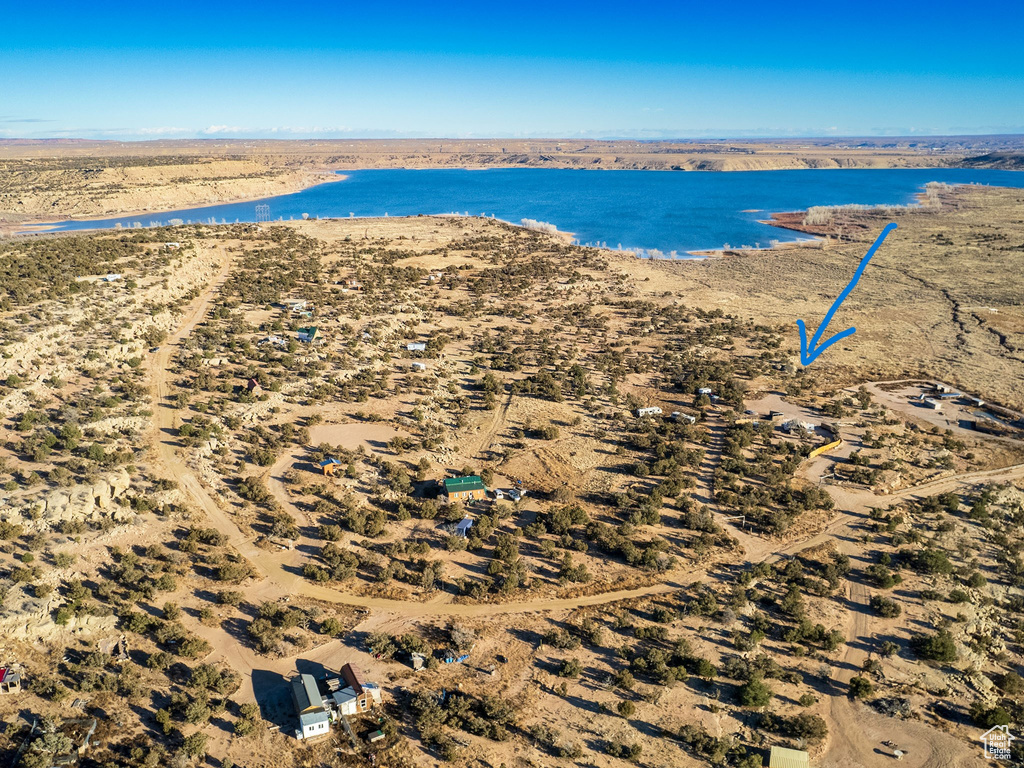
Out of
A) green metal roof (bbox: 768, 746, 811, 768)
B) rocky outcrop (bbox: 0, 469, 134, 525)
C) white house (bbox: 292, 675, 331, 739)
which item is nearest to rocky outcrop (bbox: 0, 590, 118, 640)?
rocky outcrop (bbox: 0, 469, 134, 525)

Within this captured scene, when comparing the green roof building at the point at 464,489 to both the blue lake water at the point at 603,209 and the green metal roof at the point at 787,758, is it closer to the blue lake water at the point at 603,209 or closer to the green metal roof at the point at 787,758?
the green metal roof at the point at 787,758

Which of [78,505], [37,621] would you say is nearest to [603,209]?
[78,505]

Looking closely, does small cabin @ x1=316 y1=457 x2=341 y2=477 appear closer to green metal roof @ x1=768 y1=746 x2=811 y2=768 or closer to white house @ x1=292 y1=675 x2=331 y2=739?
white house @ x1=292 y1=675 x2=331 y2=739

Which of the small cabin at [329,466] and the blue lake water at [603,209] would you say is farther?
the blue lake water at [603,209]

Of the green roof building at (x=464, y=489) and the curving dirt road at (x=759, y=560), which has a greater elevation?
the green roof building at (x=464, y=489)

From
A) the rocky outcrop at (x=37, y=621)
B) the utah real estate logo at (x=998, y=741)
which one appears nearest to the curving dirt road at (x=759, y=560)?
the utah real estate logo at (x=998, y=741)

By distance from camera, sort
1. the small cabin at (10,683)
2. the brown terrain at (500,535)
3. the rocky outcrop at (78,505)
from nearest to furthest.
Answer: the brown terrain at (500,535) → the small cabin at (10,683) → the rocky outcrop at (78,505)

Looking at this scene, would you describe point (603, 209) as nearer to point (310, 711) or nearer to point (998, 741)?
point (998, 741)

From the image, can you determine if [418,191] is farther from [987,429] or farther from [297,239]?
[987,429]

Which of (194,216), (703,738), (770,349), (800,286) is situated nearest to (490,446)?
(703,738)
